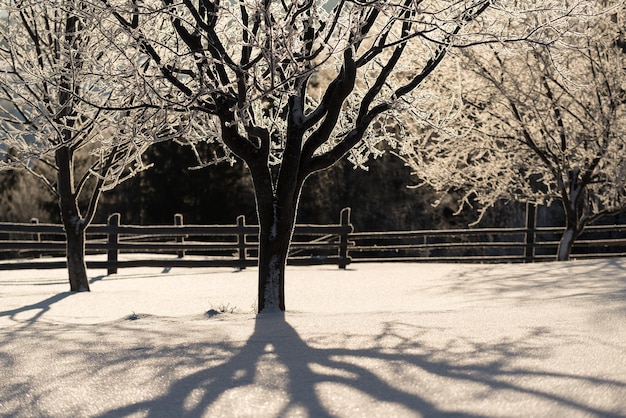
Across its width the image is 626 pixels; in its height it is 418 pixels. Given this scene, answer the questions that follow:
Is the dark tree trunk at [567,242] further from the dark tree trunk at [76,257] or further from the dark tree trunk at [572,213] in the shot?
the dark tree trunk at [76,257]

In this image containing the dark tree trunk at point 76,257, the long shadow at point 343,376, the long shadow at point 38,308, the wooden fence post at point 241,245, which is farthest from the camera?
the wooden fence post at point 241,245

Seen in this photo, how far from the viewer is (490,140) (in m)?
16.1

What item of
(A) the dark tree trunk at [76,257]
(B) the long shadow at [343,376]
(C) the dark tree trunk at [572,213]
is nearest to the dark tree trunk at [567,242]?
(C) the dark tree trunk at [572,213]

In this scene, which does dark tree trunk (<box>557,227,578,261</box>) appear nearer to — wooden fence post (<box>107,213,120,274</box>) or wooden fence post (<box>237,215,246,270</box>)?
wooden fence post (<box>237,215,246,270</box>)

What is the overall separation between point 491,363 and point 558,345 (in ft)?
2.53

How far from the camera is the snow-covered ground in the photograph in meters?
4.39

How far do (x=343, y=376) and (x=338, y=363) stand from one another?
37 cm

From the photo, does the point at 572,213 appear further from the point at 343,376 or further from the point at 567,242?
the point at 343,376

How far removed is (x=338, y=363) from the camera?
211 inches

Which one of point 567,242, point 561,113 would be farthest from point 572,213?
point 561,113

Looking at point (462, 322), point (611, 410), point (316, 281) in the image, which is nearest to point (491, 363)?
point (611, 410)

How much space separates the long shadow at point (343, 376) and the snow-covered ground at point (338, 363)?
0.01 m

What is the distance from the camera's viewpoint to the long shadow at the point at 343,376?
4371 millimetres

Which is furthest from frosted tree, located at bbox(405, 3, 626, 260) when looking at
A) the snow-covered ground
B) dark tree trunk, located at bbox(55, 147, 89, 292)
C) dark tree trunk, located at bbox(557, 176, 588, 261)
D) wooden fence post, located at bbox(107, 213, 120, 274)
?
wooden fence post, located at bbox(107, 213, 120, 274)
